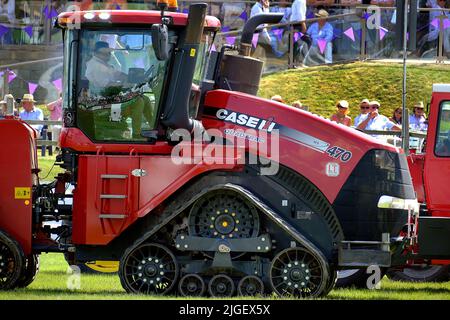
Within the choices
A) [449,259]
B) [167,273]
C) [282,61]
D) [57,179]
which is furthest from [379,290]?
[282,61]

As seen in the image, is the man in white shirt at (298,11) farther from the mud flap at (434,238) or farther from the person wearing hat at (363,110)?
the mud flap at (434,238)

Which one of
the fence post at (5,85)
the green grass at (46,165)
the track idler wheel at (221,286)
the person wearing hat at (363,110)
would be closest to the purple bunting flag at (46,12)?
the fence post at (5,85)

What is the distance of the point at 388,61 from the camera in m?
26.6

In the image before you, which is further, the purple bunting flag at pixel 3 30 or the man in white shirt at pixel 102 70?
the purple bunting flag at pixel 3 30

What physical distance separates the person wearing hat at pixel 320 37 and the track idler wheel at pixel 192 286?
14.0 m

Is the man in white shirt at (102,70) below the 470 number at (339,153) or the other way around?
the other way around

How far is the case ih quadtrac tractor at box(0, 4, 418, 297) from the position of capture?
12836 millimetres

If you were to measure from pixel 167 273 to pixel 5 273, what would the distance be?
1812 millimetres

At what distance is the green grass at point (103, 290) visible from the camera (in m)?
12.7

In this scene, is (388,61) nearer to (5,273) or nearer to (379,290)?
(379,290)

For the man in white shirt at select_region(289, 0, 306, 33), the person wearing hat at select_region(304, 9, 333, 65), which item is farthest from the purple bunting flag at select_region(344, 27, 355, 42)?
the man in white shirt at select_region(289, 0, 306, 33)

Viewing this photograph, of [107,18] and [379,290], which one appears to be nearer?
[107,18]

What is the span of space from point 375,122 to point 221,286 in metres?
7.33

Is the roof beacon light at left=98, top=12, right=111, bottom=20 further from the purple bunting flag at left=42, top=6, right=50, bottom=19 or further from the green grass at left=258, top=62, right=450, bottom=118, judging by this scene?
the purple bunting flag at left=42, top=6, right=50, bottom=19
